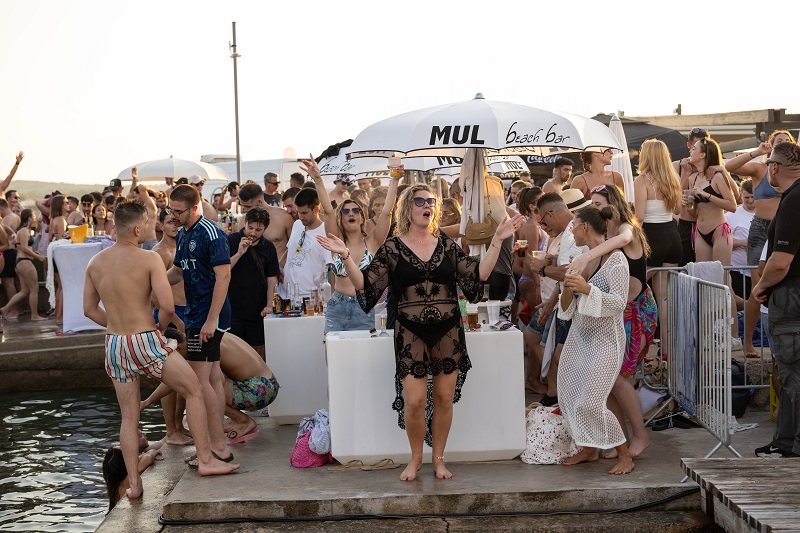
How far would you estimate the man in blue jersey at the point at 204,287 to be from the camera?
652 cm

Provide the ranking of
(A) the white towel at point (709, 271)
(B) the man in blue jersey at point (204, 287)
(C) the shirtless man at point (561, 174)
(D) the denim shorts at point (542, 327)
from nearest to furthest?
(B) the man in blue jersey at point (204, 287)
(A) the white towel at point (709, 271)
(D) the denim shorts at point (542, 327)
(C) the shirtless man at point (561, 174)

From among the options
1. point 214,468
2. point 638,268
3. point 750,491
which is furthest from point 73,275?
point 750,491

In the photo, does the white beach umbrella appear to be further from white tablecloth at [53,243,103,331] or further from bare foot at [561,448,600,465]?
white tablecloth at [53,243,103,331]

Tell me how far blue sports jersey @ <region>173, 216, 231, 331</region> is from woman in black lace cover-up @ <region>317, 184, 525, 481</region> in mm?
1148

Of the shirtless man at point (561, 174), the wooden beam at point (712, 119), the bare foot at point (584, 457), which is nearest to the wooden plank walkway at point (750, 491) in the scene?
the bare foot at point (584, 457)

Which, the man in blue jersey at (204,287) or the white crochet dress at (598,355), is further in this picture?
the man in blue jersey at (204,287)

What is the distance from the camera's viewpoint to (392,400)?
638 centimetres

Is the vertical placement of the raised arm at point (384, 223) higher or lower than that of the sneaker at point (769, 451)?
higher

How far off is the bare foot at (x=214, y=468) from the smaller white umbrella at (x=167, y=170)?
1483 centimetres

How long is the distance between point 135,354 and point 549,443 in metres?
2.73

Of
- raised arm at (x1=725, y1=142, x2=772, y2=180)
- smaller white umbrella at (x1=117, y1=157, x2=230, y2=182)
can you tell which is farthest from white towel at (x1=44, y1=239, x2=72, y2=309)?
raised arm at (x1=725, y1=142, x2=772, y2=180)

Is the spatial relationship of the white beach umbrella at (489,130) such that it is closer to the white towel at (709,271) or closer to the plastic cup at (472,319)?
the white towel at (709,271)

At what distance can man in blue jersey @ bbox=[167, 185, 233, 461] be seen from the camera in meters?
6.52

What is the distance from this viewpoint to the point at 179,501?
565cm
